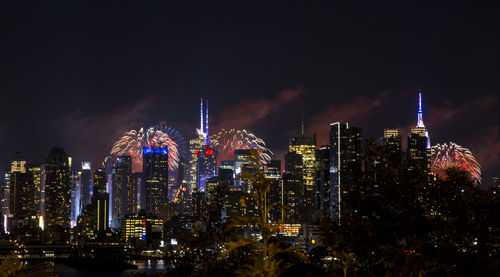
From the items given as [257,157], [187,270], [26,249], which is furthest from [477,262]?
[26,249]

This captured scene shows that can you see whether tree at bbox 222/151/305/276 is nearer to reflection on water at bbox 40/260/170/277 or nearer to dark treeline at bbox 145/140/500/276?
dark treeline at bbox 145/140/500/276

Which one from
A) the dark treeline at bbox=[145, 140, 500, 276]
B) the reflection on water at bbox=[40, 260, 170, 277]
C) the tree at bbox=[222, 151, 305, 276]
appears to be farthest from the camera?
the reflection on water at bbox=[40, 260, 170, 277]

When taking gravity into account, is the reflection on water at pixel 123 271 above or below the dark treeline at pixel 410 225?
below

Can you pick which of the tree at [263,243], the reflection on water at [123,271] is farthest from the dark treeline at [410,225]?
the reflection on water at [123,271]

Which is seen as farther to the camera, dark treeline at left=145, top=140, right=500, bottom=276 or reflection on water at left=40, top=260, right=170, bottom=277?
reflection on water at left=40, top=260, right=170, bottom=277

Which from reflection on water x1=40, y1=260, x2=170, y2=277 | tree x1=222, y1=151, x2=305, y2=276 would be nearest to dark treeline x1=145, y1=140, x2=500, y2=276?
tree x1=222, y1=151, x2=305, y2=276

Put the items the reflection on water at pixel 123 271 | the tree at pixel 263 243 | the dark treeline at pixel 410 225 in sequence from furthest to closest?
the reflection on water at pixel 123 271 → the dark treeline at pixel 410 225 → the tree at pixel 263 243

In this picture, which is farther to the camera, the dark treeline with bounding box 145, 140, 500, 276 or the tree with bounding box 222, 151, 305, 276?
the dark treeline with bounding box 145, 140, 500, 276

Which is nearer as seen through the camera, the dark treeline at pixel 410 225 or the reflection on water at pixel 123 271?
the dark treeline at pixel 410 225

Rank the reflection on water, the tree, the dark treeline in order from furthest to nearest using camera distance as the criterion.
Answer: the reflection on water < the dark treeline < the tree

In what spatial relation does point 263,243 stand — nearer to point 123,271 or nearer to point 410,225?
point 410,225

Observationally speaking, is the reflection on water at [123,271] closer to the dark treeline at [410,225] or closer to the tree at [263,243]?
the dark treeline at [410,225]

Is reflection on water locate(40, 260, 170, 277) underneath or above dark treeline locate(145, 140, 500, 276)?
underneath
